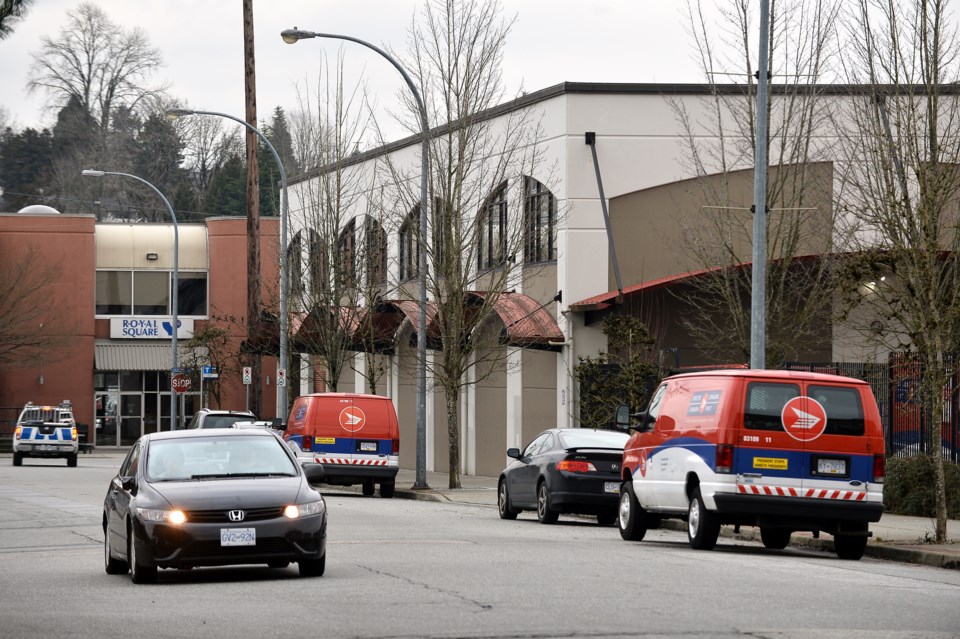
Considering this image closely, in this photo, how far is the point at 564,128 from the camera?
33312mm

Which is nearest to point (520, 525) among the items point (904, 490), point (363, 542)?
point (363, 542)

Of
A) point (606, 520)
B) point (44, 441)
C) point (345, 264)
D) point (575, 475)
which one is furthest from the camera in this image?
point (44, 441)

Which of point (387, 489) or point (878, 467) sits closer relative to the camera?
point (878, 467)

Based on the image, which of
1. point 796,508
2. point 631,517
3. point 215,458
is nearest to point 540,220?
point 631,517

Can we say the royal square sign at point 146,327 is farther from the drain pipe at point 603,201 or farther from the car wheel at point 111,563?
the car wheel at point 111,563

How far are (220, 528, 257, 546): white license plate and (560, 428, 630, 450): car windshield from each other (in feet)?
29.9

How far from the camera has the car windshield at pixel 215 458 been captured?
13.6m

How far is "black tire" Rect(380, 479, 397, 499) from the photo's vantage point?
97.1 ft

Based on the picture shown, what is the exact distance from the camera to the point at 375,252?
4122cm

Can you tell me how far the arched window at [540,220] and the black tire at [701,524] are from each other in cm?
1734

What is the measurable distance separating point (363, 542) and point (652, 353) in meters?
16.4

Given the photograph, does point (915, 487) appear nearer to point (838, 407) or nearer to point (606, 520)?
point (606, 520)

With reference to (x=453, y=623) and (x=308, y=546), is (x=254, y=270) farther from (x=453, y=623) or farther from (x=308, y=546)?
(x=453, y=623)

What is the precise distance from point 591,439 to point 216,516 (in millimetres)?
9716
